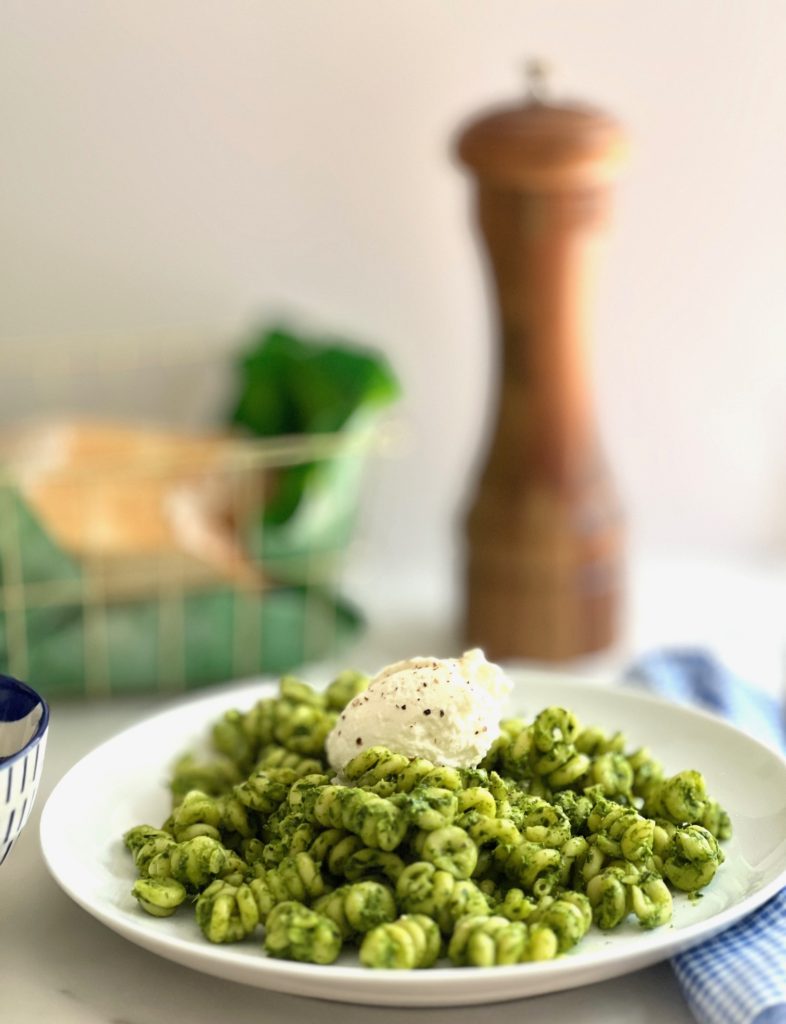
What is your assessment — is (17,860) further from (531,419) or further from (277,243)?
(277,243)

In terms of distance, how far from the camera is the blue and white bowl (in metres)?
0.60

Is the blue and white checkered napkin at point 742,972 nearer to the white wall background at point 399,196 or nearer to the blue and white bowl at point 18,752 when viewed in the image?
the blue and white bowl at point 18,752

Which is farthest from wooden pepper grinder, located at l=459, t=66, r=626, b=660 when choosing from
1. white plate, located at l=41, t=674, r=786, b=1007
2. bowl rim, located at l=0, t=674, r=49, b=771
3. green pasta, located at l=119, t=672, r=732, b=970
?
bowl rim, located at l=0, t=674, r=49, b=771

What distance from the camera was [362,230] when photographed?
49.3 inches

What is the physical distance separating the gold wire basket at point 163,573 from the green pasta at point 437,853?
0.29 metres

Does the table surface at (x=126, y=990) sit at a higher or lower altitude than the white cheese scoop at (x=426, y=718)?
lower

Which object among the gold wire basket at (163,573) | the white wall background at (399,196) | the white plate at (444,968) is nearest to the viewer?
the white plate at (444,968)

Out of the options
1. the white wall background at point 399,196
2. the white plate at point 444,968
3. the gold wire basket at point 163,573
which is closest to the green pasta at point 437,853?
the white plate at point 444,968

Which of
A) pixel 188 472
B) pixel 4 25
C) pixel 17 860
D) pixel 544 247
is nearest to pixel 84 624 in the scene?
pixel 188 472

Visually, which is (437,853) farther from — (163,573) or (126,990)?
(163,573)

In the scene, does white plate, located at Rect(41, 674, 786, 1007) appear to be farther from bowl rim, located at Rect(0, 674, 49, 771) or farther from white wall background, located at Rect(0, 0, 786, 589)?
white wall background, located at Rect(0, 0, 786, 589)

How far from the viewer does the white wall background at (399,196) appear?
3.92 ft

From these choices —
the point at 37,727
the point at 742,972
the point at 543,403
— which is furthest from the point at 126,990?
the point at 543,403

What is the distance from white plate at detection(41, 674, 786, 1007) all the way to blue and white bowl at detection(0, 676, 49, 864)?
0.11 ft
